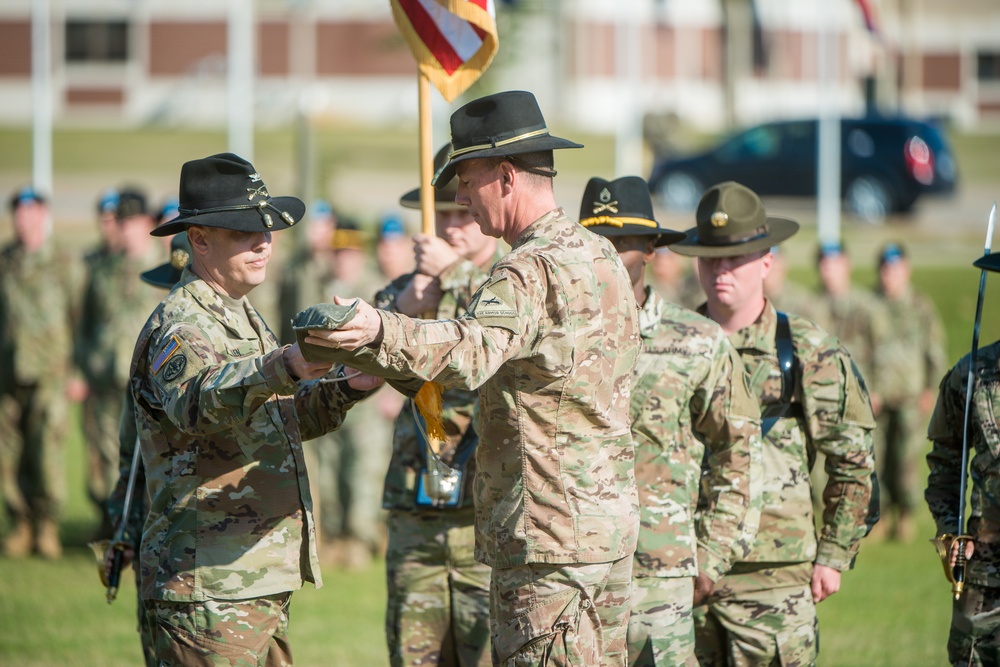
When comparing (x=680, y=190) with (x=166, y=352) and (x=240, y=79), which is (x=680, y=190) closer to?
(x=240, y=79)

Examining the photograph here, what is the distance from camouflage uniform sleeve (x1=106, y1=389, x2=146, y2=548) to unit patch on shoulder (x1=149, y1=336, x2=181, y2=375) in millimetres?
1185

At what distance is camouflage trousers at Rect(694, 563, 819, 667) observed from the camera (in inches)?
210

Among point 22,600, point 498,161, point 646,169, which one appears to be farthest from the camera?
point 646,169

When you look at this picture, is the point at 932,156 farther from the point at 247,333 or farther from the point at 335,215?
the point at 247,333

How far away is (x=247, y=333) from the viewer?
461 centimetres

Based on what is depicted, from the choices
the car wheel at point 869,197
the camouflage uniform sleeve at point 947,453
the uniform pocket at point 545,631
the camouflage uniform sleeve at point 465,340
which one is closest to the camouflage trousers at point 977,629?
the camouflage uniform sleeve at point 947,453

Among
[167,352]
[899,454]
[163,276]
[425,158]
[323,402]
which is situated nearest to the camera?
[167,352]

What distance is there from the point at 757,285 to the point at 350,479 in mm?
5796

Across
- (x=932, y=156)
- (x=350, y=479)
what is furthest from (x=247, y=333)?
(x=932, y=156)

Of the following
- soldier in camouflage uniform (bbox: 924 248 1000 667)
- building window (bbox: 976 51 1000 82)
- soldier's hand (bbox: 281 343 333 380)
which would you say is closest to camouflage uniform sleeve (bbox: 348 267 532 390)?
soldier's hand (bbox: 281 343 333 380)

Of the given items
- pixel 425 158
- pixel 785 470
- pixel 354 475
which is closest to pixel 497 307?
pixel 425 158

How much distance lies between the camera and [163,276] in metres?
6.19

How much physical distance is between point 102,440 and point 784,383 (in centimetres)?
665

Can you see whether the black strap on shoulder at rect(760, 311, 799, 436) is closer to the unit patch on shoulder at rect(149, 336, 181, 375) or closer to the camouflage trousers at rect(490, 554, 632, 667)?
the camouflage trousers at rect(490, 554, 632, 667)
